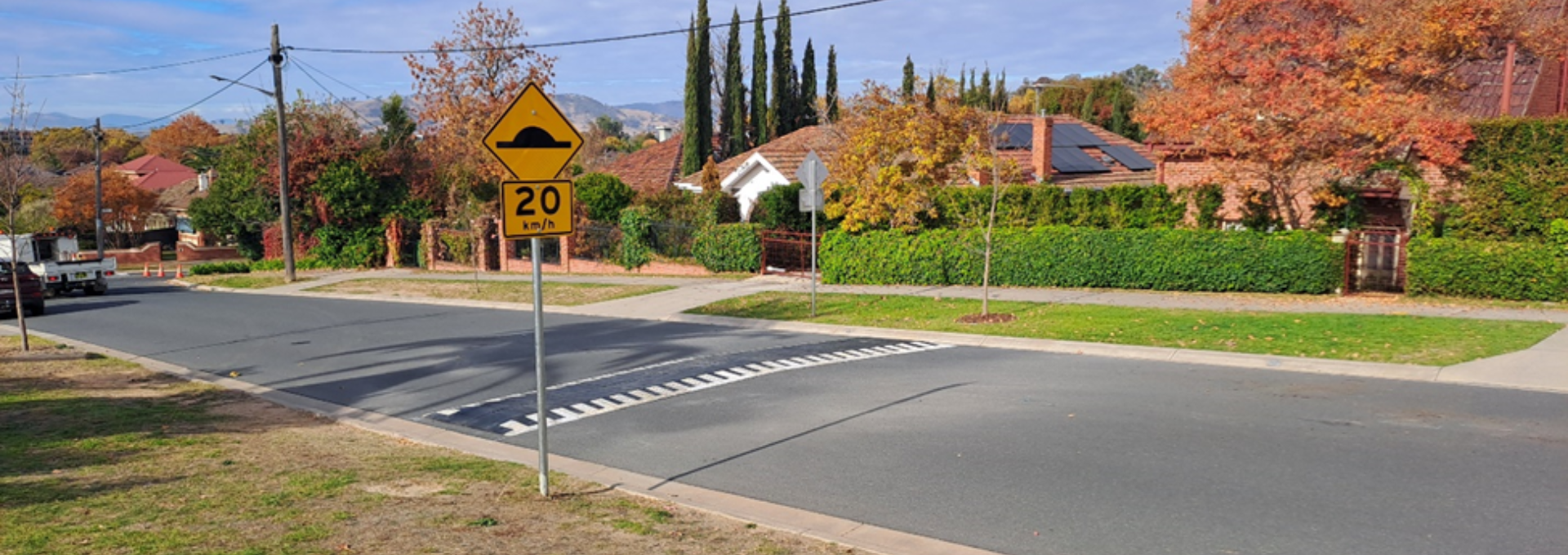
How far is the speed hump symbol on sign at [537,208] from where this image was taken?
662cm

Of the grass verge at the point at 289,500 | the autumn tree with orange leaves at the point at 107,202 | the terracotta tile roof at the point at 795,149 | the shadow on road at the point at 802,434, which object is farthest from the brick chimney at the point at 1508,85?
the autumn tree with orange leaves at the point at 107,202

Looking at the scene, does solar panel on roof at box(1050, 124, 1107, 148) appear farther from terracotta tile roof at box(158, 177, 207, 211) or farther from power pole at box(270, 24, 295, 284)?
terracotta tile roof at box(158, 177, 207, 211)

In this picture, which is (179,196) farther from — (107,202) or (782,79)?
(782,79)

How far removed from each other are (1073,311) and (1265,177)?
5.13 metres

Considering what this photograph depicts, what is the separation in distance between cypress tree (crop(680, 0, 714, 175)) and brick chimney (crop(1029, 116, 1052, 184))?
56.3 feet

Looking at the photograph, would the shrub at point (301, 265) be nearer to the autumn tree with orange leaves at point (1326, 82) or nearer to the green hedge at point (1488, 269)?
the autumn tree with orange leaves at point (1326, 82)

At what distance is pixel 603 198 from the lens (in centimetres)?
3409

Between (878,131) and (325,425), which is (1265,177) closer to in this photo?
(878,131)

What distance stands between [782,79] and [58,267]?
3289cm

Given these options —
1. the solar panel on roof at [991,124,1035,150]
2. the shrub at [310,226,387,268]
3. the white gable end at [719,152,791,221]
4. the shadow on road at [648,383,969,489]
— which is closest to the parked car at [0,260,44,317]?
the shrub at [310,226,387,268]

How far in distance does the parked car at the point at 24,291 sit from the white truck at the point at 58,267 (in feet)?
20.0

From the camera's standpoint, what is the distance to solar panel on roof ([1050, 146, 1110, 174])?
113 ft

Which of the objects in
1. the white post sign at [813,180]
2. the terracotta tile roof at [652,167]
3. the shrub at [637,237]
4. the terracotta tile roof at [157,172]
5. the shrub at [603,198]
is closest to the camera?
the white post sign at [813,180]

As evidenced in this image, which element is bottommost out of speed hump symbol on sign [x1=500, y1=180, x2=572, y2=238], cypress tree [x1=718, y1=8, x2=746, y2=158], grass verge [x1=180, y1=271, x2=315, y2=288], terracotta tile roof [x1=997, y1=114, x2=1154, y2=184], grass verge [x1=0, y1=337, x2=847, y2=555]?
grass verge [x1=180, y1=271, x2=315, y2=288]
